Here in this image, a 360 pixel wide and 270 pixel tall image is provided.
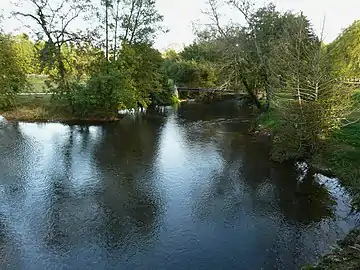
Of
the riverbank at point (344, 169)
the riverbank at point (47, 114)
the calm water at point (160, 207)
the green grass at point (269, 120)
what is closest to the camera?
the riverbank at point (344, 169)

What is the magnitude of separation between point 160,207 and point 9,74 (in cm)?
2623

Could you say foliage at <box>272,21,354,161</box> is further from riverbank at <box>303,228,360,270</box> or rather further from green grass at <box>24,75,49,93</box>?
green grass at <box>24,75,49,93</box>

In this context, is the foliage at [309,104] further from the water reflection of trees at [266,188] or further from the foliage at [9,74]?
the foliage at [9,74]

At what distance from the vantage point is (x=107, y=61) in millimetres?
32656

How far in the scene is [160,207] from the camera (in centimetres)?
1279

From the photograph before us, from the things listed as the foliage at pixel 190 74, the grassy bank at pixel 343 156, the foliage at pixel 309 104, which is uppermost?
the foliage at pixel 190 74

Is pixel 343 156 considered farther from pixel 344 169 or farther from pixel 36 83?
pixel 36 83

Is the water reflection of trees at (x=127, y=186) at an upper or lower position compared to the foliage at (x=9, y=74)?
Result: lower

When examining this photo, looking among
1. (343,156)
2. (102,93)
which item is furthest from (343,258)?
(102,93)

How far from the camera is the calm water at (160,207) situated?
31.3 feet

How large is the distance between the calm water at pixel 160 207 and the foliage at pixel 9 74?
34.5 ft

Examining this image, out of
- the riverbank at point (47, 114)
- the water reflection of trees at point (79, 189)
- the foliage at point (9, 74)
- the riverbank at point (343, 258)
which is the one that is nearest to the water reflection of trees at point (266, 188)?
the riverbank at point (343, 258)

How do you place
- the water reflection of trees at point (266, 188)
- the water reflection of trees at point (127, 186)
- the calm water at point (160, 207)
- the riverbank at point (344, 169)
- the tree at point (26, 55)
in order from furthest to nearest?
the tree at point (26, 55) → the water reflection of trees at point (266, 188) → the water reflection of trees at point (127, 186) → the calm water at point (160, 207) → the riverbank at point (344, 169)

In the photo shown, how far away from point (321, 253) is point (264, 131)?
16795mm
